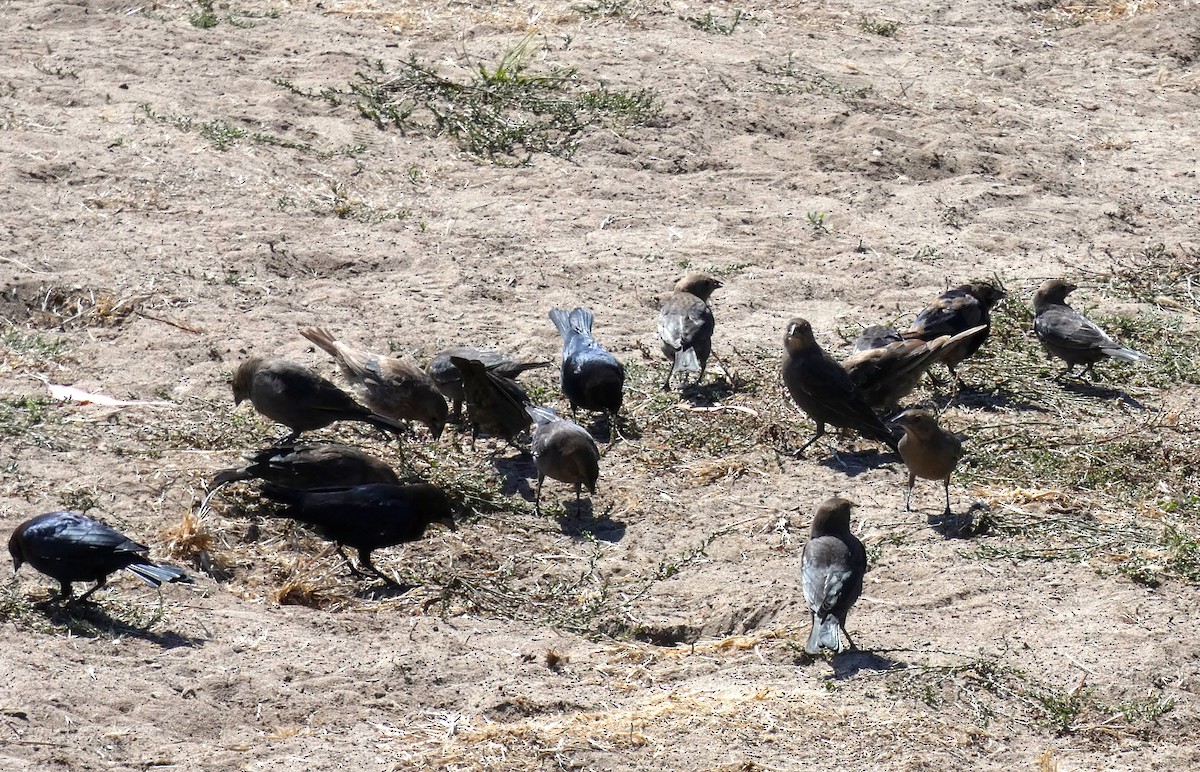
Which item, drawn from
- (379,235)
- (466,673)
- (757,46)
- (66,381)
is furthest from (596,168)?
(466,673)

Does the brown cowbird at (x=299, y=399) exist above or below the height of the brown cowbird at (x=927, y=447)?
below

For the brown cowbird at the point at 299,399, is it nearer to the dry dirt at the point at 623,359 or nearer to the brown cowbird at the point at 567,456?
the dry dirt at the point at 623,359

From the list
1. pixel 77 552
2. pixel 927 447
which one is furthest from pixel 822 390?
pixel 77 552

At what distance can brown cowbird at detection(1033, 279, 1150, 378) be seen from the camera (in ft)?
31.5

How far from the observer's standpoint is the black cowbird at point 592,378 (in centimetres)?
903

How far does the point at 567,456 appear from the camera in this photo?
Answer: 8125 millimetres

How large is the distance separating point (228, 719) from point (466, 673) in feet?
3.28

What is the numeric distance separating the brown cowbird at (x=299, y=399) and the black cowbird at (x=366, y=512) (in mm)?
1012

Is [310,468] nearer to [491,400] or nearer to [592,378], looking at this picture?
[491,400]

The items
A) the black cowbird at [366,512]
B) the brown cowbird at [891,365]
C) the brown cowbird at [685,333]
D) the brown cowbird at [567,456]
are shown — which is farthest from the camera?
the brown cowbird at [685,333]

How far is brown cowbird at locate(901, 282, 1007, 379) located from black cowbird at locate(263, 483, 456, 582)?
11.6 feet

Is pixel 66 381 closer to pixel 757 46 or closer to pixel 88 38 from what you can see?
pixel 88 38

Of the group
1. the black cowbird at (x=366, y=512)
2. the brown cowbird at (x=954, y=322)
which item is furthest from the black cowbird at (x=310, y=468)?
the brown cowbird at (x=954, y=322)

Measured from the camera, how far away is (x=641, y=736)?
5.80 metres
